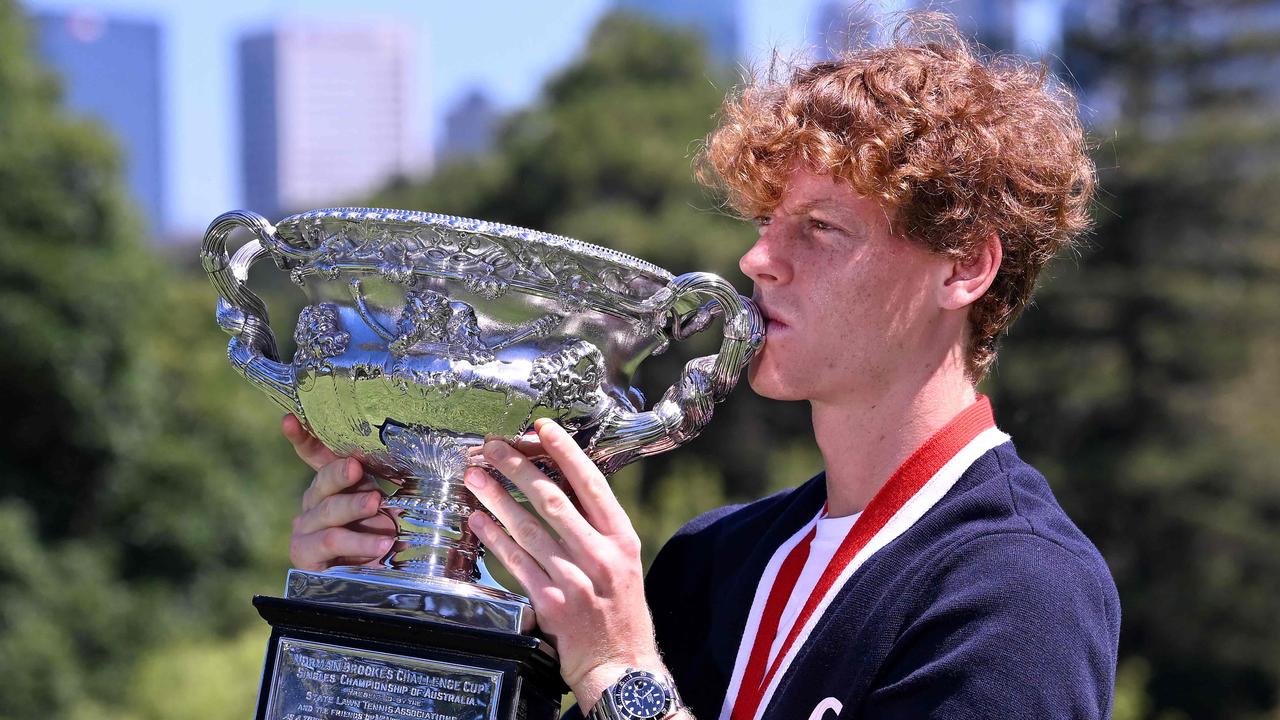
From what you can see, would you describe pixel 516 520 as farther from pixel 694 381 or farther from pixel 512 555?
pixel 694 381

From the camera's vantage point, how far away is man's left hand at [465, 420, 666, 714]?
5.49 ft

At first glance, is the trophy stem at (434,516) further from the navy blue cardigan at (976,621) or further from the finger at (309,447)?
the navy blue cardigan at (976,621)

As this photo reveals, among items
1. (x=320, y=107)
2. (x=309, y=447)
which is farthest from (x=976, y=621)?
(x=320, y=107)

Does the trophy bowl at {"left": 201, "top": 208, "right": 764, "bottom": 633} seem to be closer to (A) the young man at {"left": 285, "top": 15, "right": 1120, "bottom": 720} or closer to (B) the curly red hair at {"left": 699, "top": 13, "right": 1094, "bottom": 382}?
(A) the young man at {"left": 285, "top": 15, "right": 1120, "bottom": 720}

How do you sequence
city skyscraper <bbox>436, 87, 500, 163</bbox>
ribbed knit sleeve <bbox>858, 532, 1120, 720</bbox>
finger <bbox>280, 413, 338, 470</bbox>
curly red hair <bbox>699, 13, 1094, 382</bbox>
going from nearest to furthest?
ribbed knit sleeve <bbox>858, 532, 1120, 720</bbox>
curly red hair <bbox>699, 13, 1094, 382</bbox>
finger <bbox>280, 413, 338, 470</bbox>
city skyscraper <bbox>436, 87, 500, 163</bbox>

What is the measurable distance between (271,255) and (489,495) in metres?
0.46

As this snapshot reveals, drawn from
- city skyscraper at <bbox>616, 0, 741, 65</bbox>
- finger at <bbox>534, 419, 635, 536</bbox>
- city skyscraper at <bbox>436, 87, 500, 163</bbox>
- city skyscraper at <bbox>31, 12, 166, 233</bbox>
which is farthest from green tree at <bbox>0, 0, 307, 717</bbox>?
city skyscraper at <bbox>436, 87, 500, 163</bbox>

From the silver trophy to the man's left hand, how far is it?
7 centimetres

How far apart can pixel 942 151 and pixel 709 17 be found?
272 feet

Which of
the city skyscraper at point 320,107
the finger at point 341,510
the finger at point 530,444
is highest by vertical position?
the city skyscraper at point 320,107

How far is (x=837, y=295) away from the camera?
1.79 meters

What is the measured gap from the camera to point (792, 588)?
1.89 m

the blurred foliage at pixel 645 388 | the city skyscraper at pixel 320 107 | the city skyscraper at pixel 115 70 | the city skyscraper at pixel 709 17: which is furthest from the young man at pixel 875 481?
the city skyscraper at pixel 320 107

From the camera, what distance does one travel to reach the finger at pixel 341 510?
6.38 feet
